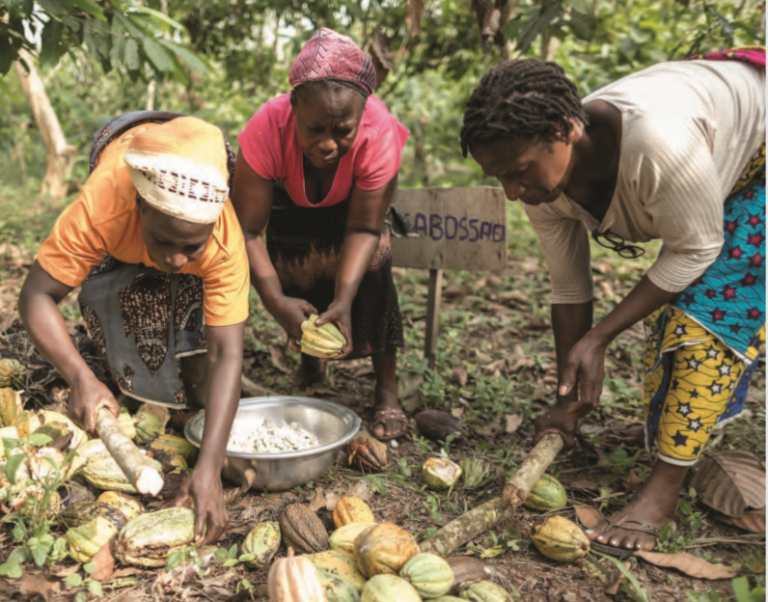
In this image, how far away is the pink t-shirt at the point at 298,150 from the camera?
2.57 meters

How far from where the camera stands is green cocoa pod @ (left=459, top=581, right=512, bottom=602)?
170cm

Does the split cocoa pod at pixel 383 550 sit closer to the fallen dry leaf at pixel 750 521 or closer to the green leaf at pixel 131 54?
the fallen dry leaf at pixel 750 521

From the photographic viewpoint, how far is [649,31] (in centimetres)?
475

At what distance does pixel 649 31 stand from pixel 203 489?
15.1 feet

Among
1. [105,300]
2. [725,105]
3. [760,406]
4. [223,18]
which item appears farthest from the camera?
[223,18]

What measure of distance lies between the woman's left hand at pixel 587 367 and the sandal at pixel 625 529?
0.43m

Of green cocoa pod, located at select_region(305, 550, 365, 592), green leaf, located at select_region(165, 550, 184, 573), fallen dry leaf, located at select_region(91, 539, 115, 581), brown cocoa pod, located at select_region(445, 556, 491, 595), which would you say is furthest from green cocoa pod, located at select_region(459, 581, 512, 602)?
fallen dry leaf, located at select_region(91, 539, 115, 581)

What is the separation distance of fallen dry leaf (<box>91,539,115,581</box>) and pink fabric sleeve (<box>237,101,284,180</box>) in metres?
1.48

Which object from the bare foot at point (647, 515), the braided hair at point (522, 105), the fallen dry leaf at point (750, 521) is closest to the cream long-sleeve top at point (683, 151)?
the braided hair at point (522, 105)

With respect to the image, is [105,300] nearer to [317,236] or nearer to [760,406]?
[317,236]

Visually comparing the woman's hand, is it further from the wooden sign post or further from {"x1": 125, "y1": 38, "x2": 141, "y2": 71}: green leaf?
{"x1": 125, "y1": 38, "x2": 141, "y2": 71}: green leaf

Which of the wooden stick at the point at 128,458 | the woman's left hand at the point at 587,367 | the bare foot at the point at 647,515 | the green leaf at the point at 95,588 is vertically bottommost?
the bare foot at the point at 647,515

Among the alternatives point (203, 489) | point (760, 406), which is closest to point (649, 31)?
point (760, 406)

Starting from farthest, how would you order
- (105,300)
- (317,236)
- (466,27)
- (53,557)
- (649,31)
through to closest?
(466,27) < (649,31) < (317,236) < (105,300) < (53,557)
